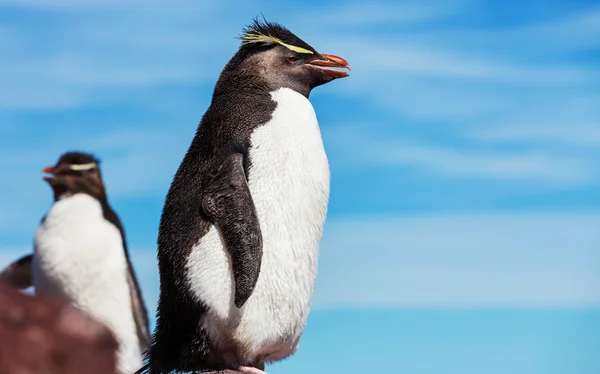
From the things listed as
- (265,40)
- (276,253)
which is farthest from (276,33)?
(276,253)

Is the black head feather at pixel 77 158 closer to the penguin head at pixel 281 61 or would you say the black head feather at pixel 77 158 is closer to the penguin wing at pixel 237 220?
the penguin head at pixel 281 61

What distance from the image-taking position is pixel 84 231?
665 centimetres

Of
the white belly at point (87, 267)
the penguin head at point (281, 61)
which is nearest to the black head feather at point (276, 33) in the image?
the penguin head at point (281, 61)

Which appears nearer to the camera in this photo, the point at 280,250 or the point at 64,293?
the point at 280,250

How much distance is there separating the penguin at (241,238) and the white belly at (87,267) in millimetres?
2176

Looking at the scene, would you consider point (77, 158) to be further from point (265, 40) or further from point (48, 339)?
point (48, 339)

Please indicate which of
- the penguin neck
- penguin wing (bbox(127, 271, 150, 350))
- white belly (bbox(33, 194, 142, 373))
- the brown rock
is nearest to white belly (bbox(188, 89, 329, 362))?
white belly (bbox(33, 194, 142, 373))

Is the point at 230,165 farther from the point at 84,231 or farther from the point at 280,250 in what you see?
the point at 84,231

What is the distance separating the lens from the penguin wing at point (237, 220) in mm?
4027

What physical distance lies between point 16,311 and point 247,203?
2.64 metres

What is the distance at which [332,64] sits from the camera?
4855 mm

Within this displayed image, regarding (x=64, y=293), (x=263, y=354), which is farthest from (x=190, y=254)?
(x=64, y=293)

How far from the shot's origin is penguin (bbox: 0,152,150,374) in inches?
254

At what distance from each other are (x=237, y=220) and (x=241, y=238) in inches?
3.5
